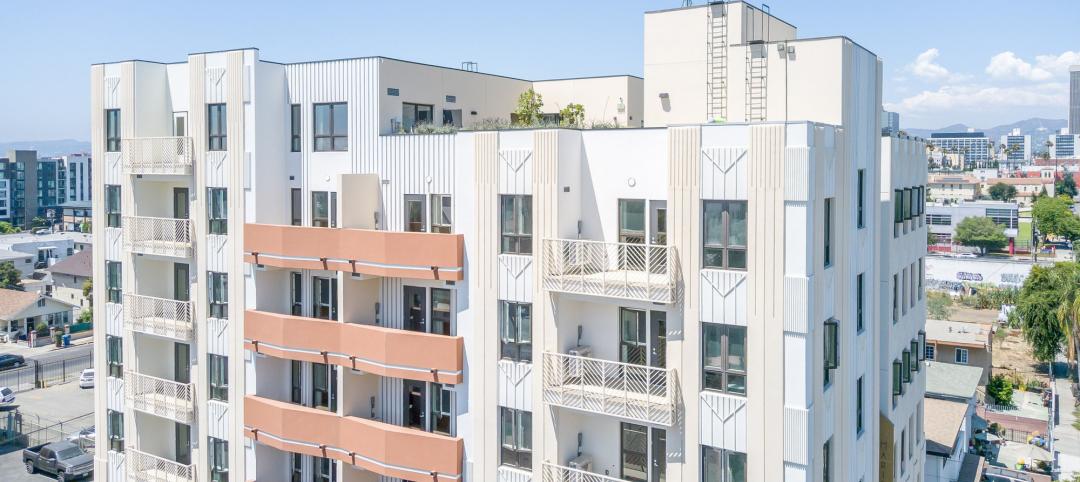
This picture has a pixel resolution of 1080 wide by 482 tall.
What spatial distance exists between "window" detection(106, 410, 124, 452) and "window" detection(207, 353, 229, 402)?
5.39m

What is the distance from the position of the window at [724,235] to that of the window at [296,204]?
44.2ft

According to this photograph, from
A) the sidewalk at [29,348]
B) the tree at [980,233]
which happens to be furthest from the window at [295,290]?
the tree at [980,233]

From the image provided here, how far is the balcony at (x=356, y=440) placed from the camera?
75.2 feet

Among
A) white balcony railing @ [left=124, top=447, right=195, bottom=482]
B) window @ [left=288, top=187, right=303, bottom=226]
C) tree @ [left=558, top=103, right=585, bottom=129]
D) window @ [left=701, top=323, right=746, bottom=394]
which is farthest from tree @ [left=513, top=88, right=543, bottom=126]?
white balcony railing @ [left=124, top=447, right=195, bottom=482]

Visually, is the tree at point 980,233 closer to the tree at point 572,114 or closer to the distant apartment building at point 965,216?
the distant apartment building at point 965,216

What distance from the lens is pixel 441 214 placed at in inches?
918

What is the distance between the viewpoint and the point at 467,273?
22.4 m

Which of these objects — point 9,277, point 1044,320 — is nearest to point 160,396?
point 1044,320

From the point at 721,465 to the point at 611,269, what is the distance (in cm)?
529

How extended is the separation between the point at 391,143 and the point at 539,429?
9137mm

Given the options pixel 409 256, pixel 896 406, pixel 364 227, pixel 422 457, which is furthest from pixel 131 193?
pixel 896 406

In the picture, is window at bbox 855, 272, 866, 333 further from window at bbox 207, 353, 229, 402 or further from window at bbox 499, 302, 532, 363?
window at bbox 207, 353, 229, 402

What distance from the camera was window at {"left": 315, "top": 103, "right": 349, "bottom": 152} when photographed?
82.3ft

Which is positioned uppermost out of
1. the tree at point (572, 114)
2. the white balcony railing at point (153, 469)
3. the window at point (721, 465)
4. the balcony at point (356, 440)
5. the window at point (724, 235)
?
the tree at point (572, 114)
